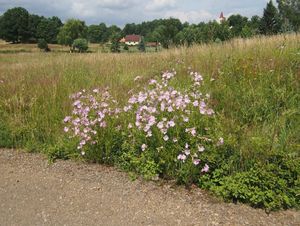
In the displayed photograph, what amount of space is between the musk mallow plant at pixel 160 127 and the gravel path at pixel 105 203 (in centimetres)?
32

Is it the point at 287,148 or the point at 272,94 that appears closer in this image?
the point at 287,148

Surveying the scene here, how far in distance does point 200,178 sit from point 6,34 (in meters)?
100

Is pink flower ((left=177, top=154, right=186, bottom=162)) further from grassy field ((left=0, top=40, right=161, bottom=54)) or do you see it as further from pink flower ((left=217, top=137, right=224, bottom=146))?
grassy field ((left=0, top=40, right=161, bottom=54))

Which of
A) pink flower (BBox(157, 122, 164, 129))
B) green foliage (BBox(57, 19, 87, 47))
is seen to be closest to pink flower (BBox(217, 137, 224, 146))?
pink flower (BBox(157, 122, 164, 129))

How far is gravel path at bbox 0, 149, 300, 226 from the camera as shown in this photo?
3.01m

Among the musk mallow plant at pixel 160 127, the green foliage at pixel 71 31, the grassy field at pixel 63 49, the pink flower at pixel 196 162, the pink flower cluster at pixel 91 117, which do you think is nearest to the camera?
the pink flower at pixel 196 162

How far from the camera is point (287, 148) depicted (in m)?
3.40

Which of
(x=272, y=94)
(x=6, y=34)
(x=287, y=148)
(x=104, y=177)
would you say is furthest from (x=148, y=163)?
(x=6, y=34)

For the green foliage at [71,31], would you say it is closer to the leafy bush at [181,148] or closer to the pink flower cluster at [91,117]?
the pink flower cluster at [91,117]

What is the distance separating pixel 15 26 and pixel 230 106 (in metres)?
99.0

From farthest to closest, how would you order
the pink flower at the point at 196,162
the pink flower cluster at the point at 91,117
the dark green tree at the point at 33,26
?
the dark green tree at the point at 33,26, the pink flower cluster at the point at 91,117, the pink flower at the point at 196,162

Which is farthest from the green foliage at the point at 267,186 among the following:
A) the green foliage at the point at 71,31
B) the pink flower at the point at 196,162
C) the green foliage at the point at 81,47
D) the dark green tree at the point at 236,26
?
the green foliage at the point at 71,31

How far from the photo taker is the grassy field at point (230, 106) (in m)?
3.21

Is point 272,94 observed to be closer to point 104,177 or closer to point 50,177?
point 104,177
